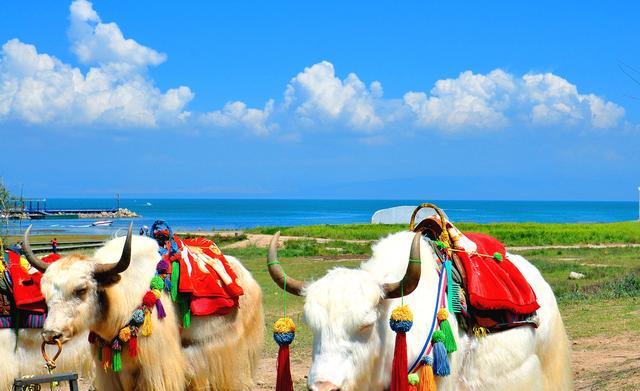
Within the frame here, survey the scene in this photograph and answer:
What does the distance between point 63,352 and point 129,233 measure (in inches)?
58.6

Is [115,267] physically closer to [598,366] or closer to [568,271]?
[598,366]

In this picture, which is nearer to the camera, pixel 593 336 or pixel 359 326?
pixel 359 326

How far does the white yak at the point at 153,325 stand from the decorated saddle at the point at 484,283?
7.29ft

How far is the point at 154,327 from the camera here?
5.67 meters

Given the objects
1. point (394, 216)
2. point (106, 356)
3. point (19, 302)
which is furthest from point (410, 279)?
point (394, 216)

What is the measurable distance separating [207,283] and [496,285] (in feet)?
8.72

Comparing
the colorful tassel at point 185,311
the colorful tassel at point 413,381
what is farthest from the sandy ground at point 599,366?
the colorful tassel at point 413,381

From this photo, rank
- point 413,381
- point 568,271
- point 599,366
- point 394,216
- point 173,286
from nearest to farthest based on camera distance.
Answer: point 413,381 < point 173,286 < point 599,366 < point 568,271 < point 394,216

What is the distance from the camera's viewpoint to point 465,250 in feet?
14.6

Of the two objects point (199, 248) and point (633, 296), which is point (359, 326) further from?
point (633, 296)

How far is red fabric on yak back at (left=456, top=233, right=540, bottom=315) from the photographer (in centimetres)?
417

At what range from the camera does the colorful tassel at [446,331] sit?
3.88 metres

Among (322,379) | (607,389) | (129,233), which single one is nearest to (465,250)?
(322,379)

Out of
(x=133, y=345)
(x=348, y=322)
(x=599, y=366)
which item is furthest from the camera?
(x=599, y=366)
